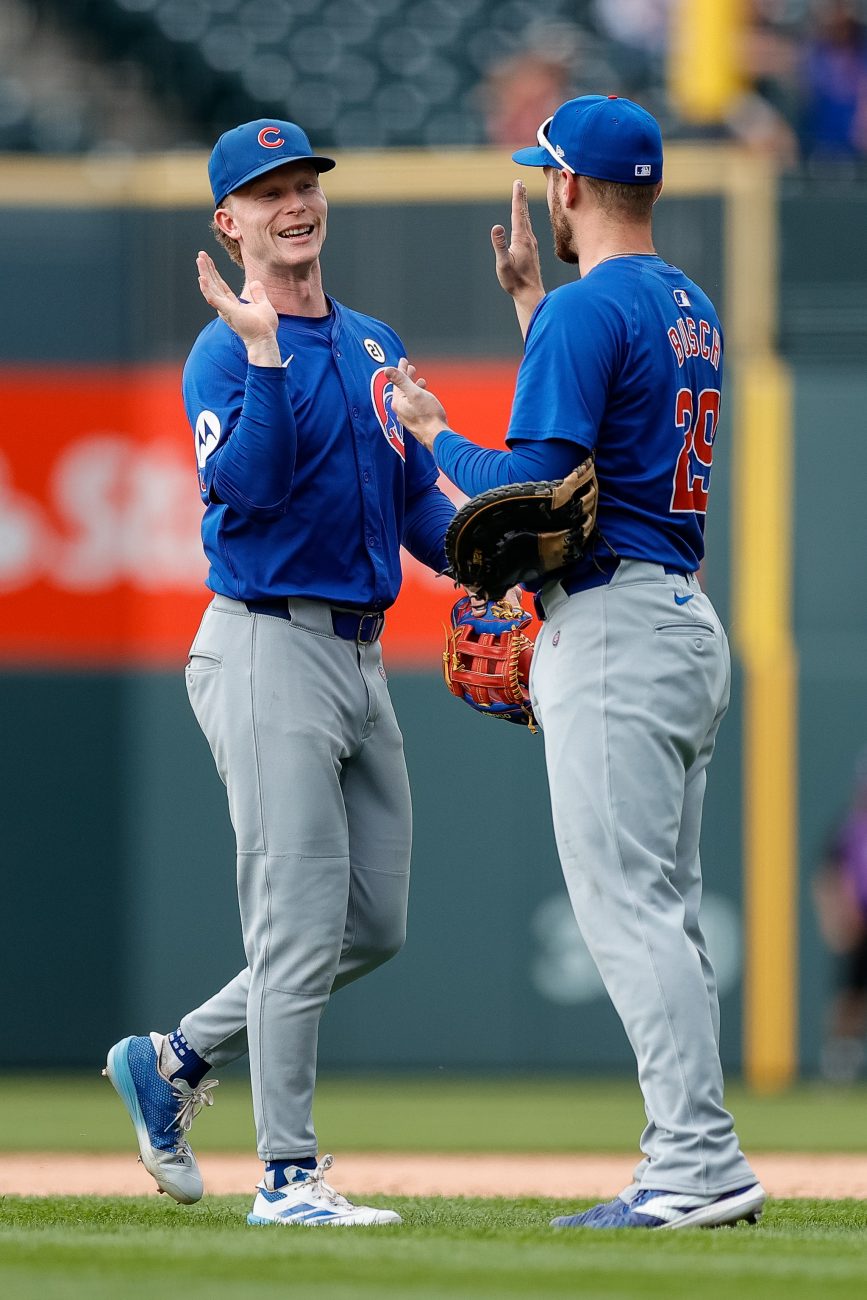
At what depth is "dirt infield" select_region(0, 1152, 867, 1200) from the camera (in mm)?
5242

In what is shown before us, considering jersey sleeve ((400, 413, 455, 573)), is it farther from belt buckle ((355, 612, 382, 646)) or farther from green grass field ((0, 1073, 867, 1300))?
green grass field ((0, 1073, 867, 1300))

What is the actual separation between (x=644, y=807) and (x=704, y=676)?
262mm

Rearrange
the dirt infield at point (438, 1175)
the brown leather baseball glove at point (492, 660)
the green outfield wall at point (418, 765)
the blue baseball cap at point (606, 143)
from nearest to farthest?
the blue baseball cap at point (606, 143), the brown leather baseball glove at point (492, 660), the dirt infield at point (438, 1175), the green outfield wall at point (418, 765)

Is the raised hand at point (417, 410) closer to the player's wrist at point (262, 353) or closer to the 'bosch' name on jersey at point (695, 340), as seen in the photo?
the player's wrist at point (262, 353)

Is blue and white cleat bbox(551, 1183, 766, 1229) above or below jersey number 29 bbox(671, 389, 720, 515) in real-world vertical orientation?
below

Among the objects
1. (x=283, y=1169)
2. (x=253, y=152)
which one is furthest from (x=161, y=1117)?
(x=253, y=152)

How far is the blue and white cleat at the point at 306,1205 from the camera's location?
3.77 m

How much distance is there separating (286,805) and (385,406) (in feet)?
2.69

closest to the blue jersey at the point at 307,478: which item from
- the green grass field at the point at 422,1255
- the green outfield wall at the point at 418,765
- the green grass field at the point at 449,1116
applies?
the green grass field at the point at 422,1255

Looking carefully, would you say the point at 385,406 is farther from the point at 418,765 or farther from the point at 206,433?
the point at 418,765

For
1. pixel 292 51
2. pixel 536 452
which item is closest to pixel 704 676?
pixel 536 452

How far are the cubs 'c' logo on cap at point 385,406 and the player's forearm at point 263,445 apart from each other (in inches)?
12.3

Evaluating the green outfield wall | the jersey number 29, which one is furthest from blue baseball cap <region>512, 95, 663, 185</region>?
the green outfield wall

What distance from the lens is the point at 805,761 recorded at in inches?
370
